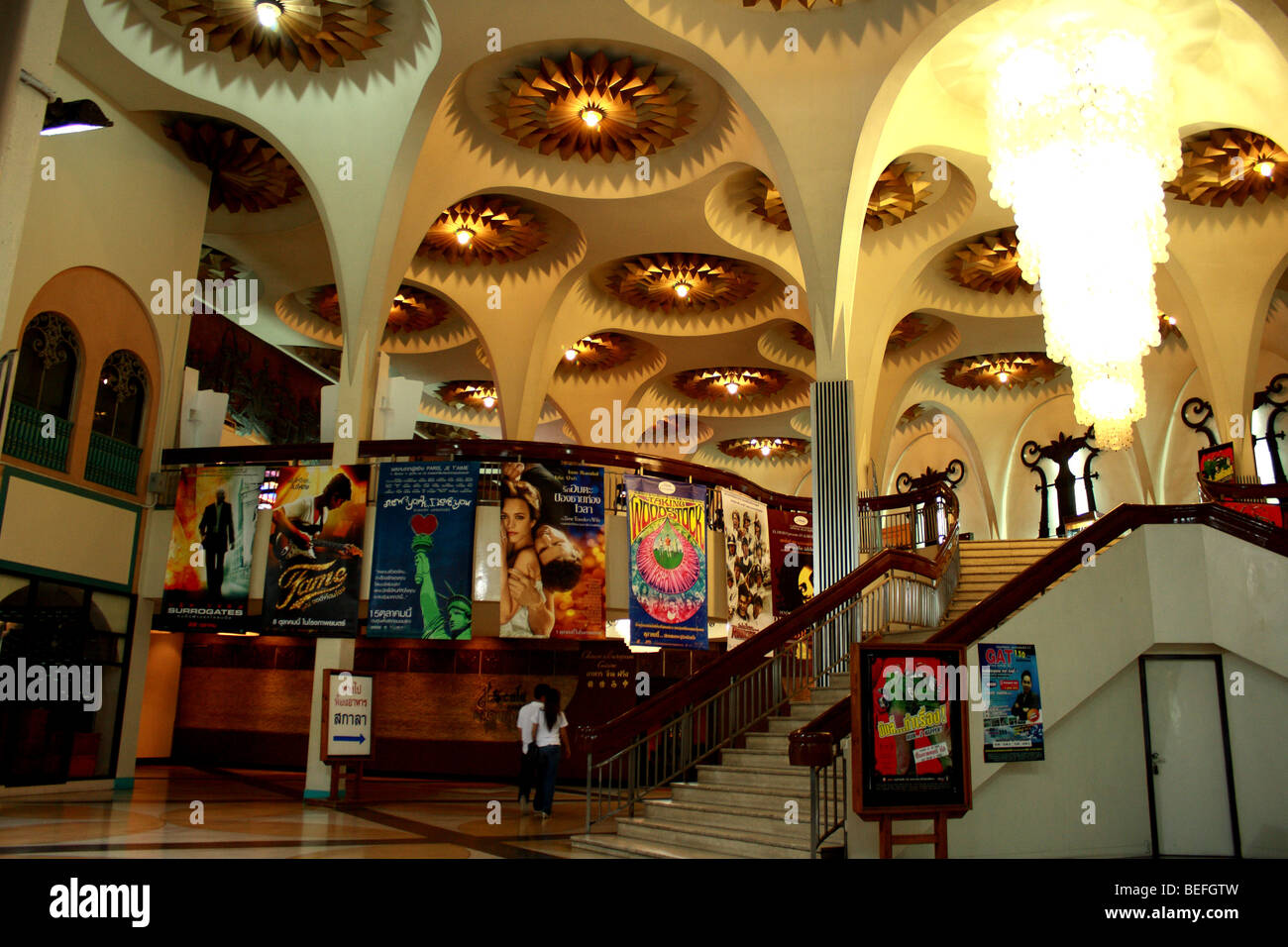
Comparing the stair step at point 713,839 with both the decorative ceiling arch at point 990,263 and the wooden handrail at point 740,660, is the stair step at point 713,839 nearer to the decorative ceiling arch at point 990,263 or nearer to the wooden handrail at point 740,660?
the wooden handrail at point 740,660

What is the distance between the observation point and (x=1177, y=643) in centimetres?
765

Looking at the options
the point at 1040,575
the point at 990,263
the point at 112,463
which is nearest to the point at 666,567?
the point at 1040,575

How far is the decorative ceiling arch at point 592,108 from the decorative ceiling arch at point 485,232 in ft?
5.67

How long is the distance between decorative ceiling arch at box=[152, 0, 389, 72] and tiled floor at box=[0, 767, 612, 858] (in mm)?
8227

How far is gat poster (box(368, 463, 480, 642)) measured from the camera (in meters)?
10.8

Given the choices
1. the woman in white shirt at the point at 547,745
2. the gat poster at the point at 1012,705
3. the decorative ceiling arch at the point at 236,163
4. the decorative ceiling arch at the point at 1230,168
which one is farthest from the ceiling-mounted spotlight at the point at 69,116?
the decorative ceiling arch at the point at 1230,168

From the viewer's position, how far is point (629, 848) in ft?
21.5

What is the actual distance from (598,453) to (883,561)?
13.0 feet

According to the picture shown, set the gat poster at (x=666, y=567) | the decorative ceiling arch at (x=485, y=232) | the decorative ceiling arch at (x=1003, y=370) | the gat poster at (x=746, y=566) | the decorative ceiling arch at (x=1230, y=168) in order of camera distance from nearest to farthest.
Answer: the gat poster at (x=666, y=567)
the gat poster at (x=746, y=566)
the decorative ceiling arch at (x=1230, y=168)
the decorative ceiling arch at (x=485, y=232)
the decorative ceiling arch at (x=1003, y=370)

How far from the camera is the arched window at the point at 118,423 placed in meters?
11.5

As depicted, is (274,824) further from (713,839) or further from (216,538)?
(216,538)

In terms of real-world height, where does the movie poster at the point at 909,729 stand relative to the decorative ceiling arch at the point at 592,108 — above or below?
below

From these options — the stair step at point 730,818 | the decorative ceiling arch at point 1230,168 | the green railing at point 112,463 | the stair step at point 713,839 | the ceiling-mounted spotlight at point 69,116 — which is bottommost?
the stair step at point 713,839

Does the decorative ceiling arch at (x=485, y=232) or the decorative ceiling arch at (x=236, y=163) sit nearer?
the decorative ceiling arch at (x=236, y=163)
